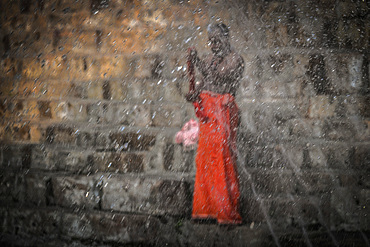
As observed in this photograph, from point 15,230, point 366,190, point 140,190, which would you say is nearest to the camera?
point 366,190

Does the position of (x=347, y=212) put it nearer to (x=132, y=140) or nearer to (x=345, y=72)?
(x=345, y=72)

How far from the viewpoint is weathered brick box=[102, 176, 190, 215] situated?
1.75 metres

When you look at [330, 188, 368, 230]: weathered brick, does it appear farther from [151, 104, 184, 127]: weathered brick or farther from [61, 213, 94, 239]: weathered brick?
[61, 213, 94, 239]: weathered brick

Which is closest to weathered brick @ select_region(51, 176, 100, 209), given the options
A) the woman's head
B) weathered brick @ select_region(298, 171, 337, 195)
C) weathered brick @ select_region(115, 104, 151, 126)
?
weathered brick @ select_region(115, 104, 151, 126)

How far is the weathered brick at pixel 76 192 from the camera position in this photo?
1836 millimetres

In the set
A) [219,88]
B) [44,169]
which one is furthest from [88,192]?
[219,88]

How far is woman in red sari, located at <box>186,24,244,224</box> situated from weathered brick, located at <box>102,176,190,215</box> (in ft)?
0.34

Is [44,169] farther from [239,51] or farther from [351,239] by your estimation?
[351,239]

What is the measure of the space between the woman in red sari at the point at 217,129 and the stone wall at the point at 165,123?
0.06m

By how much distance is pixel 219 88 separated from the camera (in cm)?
177

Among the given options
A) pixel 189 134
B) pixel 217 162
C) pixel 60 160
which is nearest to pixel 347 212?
pixel 217 162

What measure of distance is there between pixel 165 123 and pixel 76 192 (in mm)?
816

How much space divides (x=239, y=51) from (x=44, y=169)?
1.64 m

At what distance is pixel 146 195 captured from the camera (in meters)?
1.78
